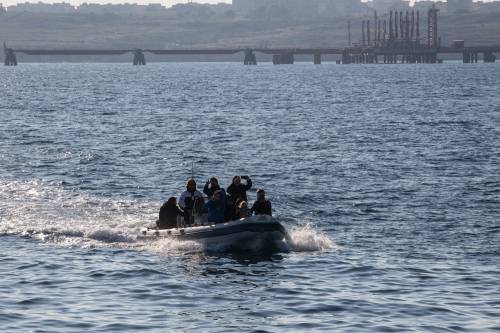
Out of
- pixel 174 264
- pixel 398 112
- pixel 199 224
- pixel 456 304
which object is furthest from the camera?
pixel 398 112

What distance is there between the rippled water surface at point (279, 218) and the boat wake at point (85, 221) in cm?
7

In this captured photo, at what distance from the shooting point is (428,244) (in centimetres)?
3200

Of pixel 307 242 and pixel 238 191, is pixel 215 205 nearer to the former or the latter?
pixel 238 191

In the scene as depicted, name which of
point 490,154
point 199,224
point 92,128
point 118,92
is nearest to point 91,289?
point 199,224

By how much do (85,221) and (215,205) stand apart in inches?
284

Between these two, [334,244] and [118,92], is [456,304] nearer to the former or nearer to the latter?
[334,244]

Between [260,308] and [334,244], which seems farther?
[334,244]

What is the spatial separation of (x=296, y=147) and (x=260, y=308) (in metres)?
39.7

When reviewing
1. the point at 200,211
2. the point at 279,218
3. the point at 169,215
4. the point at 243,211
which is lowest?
the point at 279,218

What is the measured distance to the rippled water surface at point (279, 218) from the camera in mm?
24047

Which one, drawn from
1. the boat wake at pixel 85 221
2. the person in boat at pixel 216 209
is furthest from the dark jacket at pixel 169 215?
the person in boat at pixel 216 209

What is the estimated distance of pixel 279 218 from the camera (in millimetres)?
38000

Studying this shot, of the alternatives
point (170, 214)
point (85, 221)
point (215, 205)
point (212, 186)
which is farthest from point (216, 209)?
point (85, 221)

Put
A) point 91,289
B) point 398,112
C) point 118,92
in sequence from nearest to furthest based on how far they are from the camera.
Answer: point 91,289 → point 398,112 → point 118,92
